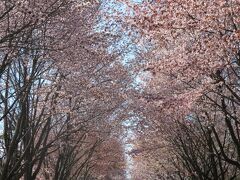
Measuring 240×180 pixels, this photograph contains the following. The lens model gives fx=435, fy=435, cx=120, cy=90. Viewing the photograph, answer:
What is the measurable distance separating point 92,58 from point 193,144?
1090 cm

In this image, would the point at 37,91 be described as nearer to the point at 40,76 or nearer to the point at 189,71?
the point at 40,76

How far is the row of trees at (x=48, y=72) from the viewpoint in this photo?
10008 millimetres

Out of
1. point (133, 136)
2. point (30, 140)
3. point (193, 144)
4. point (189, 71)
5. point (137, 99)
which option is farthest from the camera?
point (133, 136)

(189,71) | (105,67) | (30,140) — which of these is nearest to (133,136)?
(105,67)

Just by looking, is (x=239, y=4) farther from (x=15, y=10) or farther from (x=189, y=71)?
(x=15, y=10)

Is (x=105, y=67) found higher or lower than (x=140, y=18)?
higher

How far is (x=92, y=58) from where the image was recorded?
14125mm

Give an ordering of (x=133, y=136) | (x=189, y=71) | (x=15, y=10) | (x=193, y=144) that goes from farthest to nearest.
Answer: (x=133, y=136)
(x=193, y=144)
(x=189, y=71)
(x=15, y=10)

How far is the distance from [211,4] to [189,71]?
2557mm

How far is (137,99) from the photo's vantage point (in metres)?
18.1

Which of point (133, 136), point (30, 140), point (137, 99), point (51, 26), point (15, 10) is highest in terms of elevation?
point (133, 136)

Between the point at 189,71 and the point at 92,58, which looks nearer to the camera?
the point at 189,71

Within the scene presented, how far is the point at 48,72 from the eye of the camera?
48.4 feet

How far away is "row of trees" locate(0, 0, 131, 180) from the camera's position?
10.0 m
